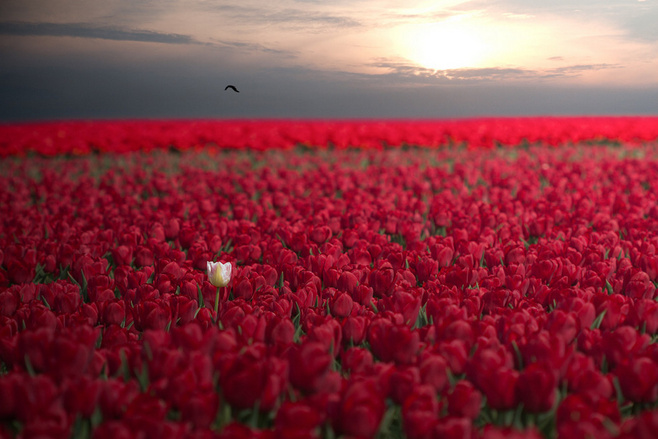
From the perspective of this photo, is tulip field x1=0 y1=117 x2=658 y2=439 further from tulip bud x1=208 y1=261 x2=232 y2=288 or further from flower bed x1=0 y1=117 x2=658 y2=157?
flower bed x1=0 y1=117 x2=658 y2=157

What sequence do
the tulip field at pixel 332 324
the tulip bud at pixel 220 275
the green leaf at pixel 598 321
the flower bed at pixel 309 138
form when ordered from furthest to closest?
the flower bed at pixel 309 138 < the tulip bud at pixel 220 275 < the green leaf at pixel 598 321 < the tulip field at pixel 332 324

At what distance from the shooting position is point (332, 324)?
6.23ft

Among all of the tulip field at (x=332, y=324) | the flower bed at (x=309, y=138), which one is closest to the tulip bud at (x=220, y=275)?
the tulip field at (x=332, y=324)

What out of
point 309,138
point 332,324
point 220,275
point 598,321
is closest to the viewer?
point 332,324

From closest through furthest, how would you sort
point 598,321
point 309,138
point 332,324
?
point 332,324
point 598,321
point 309,138

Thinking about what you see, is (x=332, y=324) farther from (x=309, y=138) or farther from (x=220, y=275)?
(x=309, y=138)

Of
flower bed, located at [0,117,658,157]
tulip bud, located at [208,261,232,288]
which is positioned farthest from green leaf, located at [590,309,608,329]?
flower bed, located at [0,117,658,157]

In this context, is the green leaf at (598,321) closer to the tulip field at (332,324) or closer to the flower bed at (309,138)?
the tulip field at (332,324)

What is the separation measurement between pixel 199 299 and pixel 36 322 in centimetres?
67

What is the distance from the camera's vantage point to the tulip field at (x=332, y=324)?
1.43 metres

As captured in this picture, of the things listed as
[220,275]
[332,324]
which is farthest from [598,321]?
[220,275]

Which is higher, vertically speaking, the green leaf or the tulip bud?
the tulip bud

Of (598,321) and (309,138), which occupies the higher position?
(309,138)

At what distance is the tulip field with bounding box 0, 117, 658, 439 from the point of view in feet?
4.69
